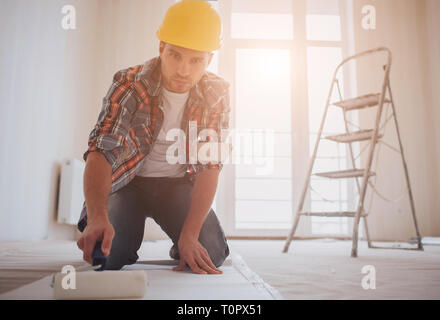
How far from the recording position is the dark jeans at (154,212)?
1288 millimetres

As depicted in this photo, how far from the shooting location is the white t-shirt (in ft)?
4.41

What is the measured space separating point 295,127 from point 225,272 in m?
3.03

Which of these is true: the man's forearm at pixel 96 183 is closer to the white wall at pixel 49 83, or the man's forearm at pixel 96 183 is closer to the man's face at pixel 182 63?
the man's face at pixel 182 63

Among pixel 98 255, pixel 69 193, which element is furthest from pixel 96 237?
pixel 69 193

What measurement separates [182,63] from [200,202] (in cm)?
43

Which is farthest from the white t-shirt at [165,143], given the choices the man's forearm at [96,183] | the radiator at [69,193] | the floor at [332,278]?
the radiator at [69,193]

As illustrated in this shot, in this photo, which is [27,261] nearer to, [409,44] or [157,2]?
[157,2]

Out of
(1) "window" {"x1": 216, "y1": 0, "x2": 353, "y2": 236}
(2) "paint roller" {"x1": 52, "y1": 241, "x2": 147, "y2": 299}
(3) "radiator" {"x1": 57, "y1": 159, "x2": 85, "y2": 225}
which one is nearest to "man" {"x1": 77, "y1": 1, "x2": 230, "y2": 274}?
(2) "paint roller" {"x1": 52, "y1": 241, "x2": 147, "y2": 299}

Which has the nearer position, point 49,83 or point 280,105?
point 49,83

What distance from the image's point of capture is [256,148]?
407 centimetres

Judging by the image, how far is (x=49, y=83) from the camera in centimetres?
281

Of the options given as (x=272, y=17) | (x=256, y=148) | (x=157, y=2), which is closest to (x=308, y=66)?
(x=272, y=17)

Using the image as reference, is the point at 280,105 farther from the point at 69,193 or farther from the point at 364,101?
the point at 69,193

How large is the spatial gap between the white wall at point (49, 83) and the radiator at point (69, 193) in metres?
0.06
